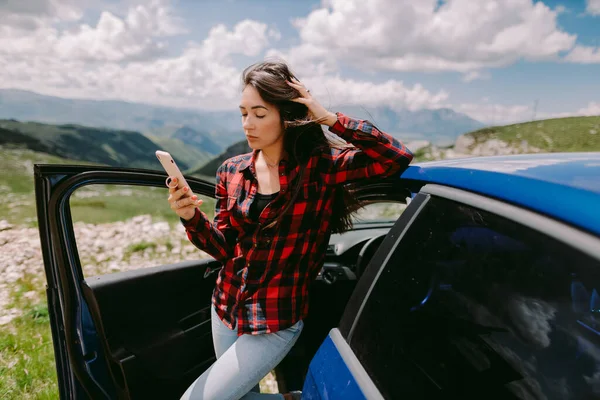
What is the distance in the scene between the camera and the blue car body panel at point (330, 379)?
1155mm

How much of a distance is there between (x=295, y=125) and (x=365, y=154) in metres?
0.34

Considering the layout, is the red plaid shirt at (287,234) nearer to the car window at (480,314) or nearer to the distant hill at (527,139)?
the car window at (480,314)

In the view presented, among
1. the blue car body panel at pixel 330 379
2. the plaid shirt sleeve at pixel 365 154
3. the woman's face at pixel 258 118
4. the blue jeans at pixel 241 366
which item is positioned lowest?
the blue jeans at pixel 241 366

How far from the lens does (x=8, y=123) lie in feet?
401

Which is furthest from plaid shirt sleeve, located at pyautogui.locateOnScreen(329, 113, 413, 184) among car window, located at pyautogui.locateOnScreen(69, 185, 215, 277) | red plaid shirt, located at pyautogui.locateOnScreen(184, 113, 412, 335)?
car window, located at pyautogui.locateOnScreen(69, 185, 215, 277)

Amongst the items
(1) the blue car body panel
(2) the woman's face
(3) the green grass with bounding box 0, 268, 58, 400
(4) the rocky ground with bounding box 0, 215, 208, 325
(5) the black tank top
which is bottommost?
(3) the green grass with bounding box 0, 268, 58, 400

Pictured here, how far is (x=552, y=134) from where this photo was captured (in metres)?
30.9

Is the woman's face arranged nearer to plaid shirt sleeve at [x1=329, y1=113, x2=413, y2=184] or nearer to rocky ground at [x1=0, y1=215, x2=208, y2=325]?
plaid shirt sleeve at [x1=329, y1=113, x2=413, y2=184]

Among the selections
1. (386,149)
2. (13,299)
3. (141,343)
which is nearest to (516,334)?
(386,149)

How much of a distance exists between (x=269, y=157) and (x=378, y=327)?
3.32ft

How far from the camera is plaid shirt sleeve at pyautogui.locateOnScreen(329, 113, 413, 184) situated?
5.33 ft

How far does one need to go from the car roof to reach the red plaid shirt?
0.49 m

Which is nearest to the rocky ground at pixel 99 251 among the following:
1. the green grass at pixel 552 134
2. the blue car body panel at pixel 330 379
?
the blue car body panel at pixel 330 379

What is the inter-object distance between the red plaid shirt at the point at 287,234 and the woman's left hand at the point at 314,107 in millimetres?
35
